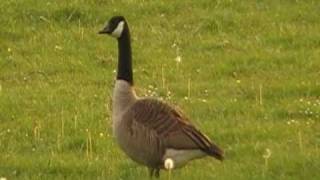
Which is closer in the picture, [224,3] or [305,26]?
[305,26]

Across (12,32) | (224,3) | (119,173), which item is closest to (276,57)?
(224,3)

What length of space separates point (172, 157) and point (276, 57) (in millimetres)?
6268

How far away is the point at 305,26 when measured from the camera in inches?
691

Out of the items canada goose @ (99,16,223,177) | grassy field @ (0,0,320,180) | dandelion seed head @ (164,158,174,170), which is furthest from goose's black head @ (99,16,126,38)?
dandelion seed head @ (164,158,174,170)

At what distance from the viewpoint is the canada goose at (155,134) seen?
381 inches

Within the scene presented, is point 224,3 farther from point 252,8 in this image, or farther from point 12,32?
point 12,32

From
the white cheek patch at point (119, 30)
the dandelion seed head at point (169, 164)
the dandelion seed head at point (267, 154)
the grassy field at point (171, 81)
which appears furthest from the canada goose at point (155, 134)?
the dandelion seed head at point (267, 154)

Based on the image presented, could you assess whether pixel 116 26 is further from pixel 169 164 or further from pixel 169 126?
pixel 169 164

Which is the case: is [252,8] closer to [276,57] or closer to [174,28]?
[174,28]

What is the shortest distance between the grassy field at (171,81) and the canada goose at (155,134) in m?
0.46

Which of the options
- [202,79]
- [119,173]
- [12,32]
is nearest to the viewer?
[119,173]

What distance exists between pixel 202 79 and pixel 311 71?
1.53 m

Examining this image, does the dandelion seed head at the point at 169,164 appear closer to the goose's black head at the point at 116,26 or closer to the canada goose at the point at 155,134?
the canada goose at the point at 155,134

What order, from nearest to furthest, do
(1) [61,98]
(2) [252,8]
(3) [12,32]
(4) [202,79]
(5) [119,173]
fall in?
(5) [119,173], (1) [61,98], (4) [202,79], (3) [12,32], (2) [252,8]
